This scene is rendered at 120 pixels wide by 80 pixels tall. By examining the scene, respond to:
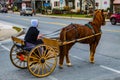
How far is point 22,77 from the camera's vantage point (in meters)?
10.7

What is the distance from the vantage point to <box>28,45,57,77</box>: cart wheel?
10.6 m

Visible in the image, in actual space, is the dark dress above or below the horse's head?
below

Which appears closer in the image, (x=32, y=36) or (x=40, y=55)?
(x=40, y=55)

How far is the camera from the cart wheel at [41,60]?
10617 mm

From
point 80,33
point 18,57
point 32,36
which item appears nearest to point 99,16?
point 80,33

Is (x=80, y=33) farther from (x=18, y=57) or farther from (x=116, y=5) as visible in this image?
(x=116, y=5)

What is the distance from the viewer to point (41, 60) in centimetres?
1082

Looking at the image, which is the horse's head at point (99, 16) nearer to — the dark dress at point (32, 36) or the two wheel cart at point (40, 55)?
the two wheel cart at point (40, 55)

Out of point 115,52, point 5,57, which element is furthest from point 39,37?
point 115,52

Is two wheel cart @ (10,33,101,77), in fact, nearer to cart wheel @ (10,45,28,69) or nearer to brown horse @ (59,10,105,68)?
cart wheel @ (10,45,28,69)

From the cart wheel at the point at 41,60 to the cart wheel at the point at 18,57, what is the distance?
43cm

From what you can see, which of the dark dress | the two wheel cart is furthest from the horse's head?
the dark dress

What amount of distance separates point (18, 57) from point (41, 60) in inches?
35.5

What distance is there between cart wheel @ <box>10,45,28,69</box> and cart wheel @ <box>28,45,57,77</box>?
0.43 metres
